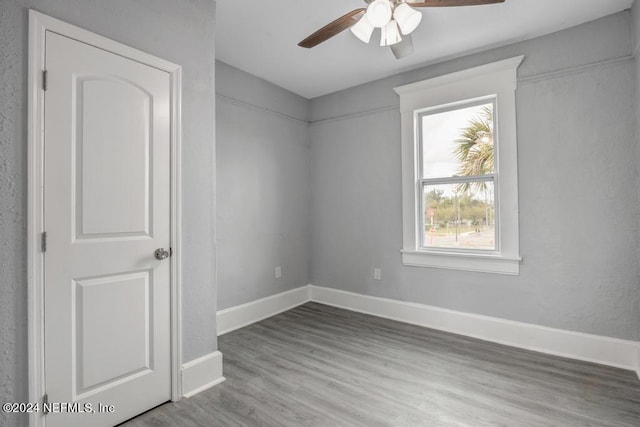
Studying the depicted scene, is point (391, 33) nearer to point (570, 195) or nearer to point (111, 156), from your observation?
point (111, 156)

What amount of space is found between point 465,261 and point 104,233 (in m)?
2.94

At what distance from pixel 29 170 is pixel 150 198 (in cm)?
57

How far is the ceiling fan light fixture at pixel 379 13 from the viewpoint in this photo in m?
1.65

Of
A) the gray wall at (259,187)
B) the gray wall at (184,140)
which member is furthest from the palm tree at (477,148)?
A: the gray wall at (184,140)

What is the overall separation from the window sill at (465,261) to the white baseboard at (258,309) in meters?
1.40

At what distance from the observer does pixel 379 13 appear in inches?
66.1

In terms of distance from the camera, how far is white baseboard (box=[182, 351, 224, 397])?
2.09 metres

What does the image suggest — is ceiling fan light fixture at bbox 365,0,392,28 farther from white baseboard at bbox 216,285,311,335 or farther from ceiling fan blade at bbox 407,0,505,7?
white baseboard at bbox 216,285,311,335

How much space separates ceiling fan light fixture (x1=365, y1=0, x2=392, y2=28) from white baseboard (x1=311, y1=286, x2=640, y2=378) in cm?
266

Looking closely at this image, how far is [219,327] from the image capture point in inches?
124

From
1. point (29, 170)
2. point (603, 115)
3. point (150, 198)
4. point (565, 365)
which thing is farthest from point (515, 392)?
point (29, 170)

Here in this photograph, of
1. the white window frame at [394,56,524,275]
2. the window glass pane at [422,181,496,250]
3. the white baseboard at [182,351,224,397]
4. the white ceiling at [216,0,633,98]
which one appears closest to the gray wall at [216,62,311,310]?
the white ceiling at [216,0,633,98]

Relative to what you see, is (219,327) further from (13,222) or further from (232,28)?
(232,28)

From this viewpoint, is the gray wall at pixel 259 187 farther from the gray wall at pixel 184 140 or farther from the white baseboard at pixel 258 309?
the gray wall at pixel 184 140
